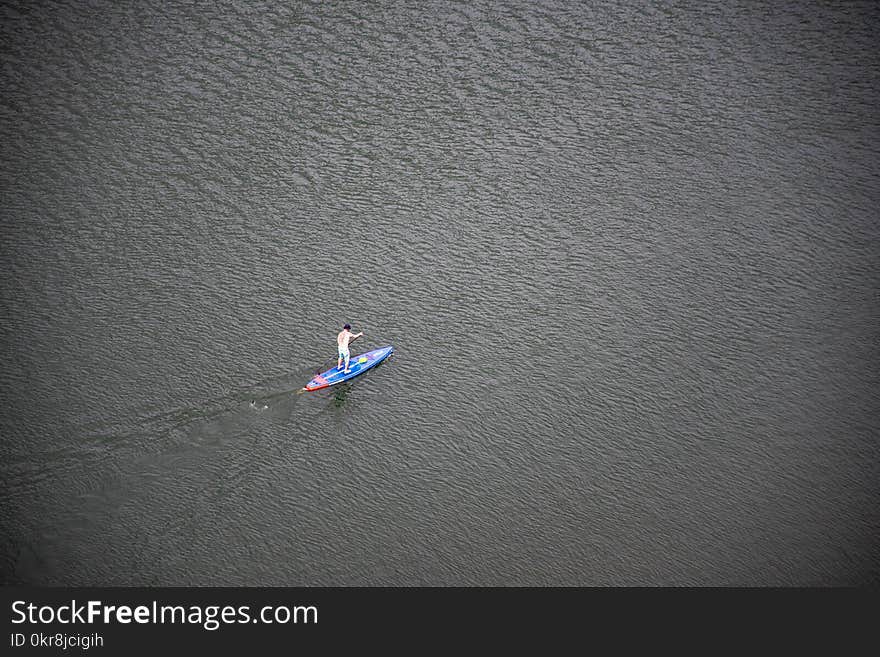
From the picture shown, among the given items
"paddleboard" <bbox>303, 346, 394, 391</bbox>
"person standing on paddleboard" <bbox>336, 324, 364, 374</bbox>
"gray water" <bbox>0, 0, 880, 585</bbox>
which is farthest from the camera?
"person standing on paddleboard" <bbox>336, 324, 364, 374</bbox>

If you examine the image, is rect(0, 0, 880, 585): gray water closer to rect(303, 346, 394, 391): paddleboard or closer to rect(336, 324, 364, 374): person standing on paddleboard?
rect(303, 346, 394, 391): paddleboard

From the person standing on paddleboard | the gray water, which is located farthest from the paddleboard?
the gray water

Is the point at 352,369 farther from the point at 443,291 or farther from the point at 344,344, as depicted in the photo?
the point at 443,291

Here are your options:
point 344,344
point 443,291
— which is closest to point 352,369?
point 344,344

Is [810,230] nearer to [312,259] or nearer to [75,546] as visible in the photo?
[312,259]

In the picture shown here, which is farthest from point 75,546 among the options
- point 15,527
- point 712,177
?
point 712,177
